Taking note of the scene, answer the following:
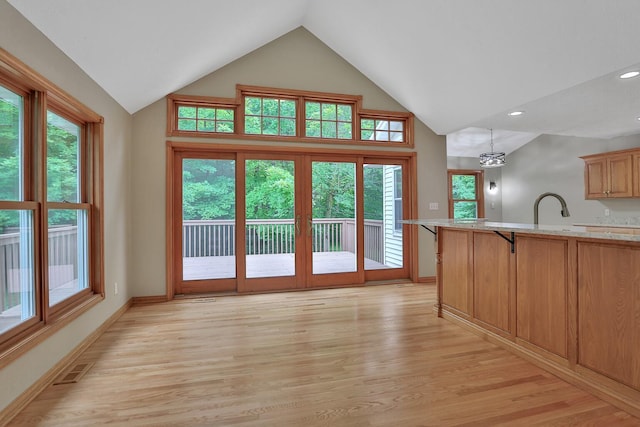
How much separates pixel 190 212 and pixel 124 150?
41.5 inches

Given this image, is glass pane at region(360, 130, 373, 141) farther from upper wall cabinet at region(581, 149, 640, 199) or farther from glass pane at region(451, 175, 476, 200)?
upper wall cabinet at region(581, 149, 640, 199)

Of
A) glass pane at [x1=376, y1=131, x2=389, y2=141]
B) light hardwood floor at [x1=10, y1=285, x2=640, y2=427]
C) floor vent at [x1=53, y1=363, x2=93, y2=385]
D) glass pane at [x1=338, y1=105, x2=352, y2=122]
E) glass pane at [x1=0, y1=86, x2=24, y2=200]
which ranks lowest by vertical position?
light hardwood floor at [x1=10, y1=285, x2=640, y2=427]

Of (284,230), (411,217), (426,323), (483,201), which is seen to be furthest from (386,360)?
(483,201)

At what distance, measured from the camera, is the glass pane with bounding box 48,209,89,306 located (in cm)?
247

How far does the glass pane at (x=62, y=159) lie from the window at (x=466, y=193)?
7.47 meters

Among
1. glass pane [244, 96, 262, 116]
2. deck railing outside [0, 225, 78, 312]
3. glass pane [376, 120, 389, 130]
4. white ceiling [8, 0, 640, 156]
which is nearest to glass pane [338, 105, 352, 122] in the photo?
glass pane [376, 120, 389, 130]

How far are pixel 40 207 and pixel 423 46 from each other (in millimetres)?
3771

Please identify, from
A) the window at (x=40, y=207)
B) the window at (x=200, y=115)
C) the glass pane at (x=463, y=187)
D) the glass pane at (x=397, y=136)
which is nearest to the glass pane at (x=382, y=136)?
the glass pane at (x=397, y=136)

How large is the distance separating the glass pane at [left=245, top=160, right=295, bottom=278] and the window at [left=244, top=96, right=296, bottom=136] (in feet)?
1.39

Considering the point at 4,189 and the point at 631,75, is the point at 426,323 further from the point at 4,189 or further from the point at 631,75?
Result: the point at 4,189

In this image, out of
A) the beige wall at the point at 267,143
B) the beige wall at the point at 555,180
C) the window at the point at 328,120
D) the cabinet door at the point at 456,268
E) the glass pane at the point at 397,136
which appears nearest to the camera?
the cabinet door at the point at 456,268

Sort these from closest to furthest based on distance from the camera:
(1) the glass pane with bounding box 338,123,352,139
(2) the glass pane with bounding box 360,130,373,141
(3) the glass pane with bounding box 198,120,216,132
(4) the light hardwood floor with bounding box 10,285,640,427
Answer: (4) the light hardwood floor with bounding box 10,285,640,427 < (3) the glass pane with bounding box 198,120,216,132 < (1) the glass pane with bounding box 338,123,352,139 < (2) the glass pane with bounding box 360,130,373,141

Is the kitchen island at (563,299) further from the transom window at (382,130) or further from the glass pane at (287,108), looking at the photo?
the glass pane at (287,108)

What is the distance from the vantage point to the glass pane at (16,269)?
190cm
